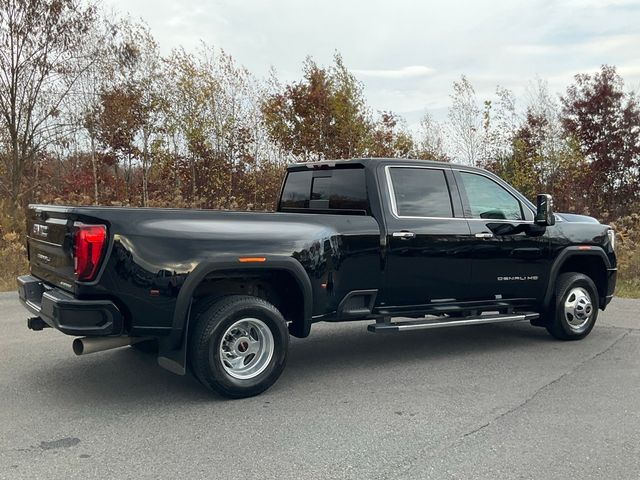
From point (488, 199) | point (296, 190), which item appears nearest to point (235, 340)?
point (296, 190)

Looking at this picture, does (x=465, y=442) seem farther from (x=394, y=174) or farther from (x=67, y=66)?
(x=67, y=66)

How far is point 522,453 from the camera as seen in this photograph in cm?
390

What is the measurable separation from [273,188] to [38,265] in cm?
1355

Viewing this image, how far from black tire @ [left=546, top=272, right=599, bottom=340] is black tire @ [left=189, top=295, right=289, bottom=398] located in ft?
11.2

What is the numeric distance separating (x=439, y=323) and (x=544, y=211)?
1.68 meters

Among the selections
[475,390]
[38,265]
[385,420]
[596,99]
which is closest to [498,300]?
[475,390]

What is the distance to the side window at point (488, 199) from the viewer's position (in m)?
6.47

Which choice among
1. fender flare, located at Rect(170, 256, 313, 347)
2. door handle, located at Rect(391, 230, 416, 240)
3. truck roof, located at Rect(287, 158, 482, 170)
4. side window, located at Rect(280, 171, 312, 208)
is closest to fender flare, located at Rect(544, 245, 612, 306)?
truck roof, located at Rect(287, 158, 482, 170)

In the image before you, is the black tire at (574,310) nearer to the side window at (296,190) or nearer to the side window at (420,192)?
the side window at (420,192)

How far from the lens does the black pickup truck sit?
15.0 ft

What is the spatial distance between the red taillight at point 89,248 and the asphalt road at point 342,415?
1053mm

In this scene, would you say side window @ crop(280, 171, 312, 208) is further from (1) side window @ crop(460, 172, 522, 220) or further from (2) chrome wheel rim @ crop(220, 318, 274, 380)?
(2) chrome wheel rim @ crop(220, 318, 274, 380)

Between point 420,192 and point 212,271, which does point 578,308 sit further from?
point 212,271

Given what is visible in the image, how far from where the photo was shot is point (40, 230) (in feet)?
17.4
